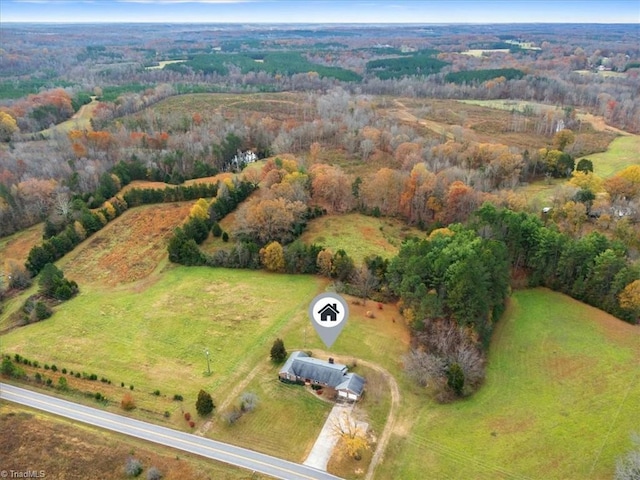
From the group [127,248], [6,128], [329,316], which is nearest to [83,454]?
[329,316]

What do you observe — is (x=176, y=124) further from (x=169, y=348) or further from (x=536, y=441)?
(x=536, y=441)

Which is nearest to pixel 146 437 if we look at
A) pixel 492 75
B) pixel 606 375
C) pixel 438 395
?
pixel 438 395

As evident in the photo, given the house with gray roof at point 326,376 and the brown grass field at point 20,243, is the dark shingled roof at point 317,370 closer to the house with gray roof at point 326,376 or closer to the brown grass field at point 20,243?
the house with gray roof at point 326,376

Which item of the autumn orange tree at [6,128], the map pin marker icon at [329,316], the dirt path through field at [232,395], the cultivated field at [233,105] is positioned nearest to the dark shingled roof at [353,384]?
the map pin marker icon at [329,316]

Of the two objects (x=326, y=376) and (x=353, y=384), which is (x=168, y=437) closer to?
(x=326, y=376)

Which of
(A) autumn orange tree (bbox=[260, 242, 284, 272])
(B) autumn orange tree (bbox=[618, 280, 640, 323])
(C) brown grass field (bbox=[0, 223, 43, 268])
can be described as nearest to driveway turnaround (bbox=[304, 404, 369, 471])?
(A) autumn orange tree (bbox=[260, 242, 284, 272])

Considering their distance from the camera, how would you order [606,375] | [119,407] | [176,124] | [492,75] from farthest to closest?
[492,75] < [176,124] < [606,375] < [119,407]
